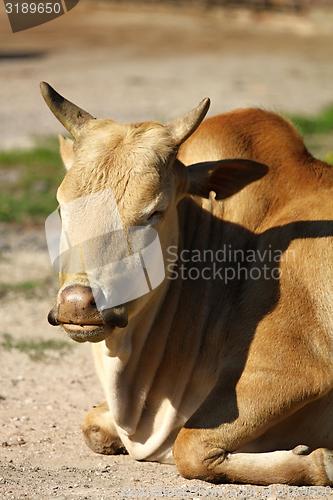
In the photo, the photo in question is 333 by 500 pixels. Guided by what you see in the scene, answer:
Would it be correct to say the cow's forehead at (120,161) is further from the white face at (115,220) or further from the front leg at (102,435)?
the front leg at (102,435)

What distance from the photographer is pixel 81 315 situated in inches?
223

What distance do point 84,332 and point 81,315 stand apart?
13 cm

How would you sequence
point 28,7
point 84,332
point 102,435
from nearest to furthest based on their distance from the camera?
1. point 84,332
2. point 102,435
3. point 28,7

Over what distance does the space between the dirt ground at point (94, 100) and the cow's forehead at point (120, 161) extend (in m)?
1.46

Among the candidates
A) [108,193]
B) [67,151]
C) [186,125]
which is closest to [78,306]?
[108,193]

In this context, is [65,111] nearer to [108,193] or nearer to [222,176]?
[108,193]

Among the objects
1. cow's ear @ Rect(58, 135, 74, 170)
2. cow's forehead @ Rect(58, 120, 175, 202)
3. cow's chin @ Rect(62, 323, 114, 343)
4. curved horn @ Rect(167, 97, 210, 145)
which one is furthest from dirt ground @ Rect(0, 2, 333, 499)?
curved horn @ Rect(167, 97, 210, 145)

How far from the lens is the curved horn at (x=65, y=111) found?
642 centimetres

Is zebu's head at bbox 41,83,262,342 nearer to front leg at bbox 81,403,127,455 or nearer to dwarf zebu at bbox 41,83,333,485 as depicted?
dwarf zebu at bbox 41,83,333,485

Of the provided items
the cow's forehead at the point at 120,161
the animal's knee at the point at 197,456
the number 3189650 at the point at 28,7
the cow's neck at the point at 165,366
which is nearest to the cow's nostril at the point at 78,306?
the cow's forehead at the point at 120,161

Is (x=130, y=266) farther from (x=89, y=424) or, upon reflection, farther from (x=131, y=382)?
(x=89, y=424)

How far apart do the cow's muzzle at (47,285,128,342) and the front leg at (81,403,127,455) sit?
3.79ft

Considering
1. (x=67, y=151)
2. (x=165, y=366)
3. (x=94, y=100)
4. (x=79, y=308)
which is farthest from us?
(x=94, y=100)

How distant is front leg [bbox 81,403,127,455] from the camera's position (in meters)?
6.85
